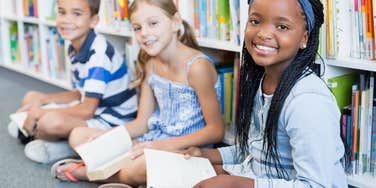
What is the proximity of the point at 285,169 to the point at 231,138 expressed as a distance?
63cm

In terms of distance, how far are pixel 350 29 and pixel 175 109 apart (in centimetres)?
57

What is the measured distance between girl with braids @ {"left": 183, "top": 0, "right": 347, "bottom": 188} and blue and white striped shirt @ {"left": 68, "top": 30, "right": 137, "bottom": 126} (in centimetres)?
73

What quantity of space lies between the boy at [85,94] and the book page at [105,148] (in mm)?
199

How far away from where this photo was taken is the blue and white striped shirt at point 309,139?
921 millimetres

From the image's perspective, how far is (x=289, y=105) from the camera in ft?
3.21

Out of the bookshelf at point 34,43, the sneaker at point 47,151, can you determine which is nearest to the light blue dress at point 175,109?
the sneaker at point 47,151

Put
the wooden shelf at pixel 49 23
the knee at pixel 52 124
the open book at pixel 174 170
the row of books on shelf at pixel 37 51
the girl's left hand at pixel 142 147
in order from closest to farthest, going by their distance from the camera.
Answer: the open book at pixel 174 170, the girl's left hand at pixel 142 147, the knee at pixel 52 124, the wooden shelf at pixel 49 23, the row of books on shelf at pixel 37 51

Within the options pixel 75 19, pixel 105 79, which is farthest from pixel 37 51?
pixel 105 79

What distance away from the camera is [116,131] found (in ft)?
5.03

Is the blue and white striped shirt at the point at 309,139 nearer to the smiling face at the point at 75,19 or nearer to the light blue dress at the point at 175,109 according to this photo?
the light blue dress at the point at 175,109

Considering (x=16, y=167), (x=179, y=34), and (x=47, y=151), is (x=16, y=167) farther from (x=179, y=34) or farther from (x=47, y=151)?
(x=179, y=34)

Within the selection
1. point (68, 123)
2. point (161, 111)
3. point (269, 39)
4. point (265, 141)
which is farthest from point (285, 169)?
point (68, 123)

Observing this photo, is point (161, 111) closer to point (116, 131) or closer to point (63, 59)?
point (116, 131)

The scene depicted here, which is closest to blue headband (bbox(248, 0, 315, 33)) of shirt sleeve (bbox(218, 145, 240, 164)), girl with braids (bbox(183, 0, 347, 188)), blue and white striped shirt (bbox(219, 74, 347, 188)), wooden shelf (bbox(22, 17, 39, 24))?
girl with braids (bbox(183, 0, 347, 188))
